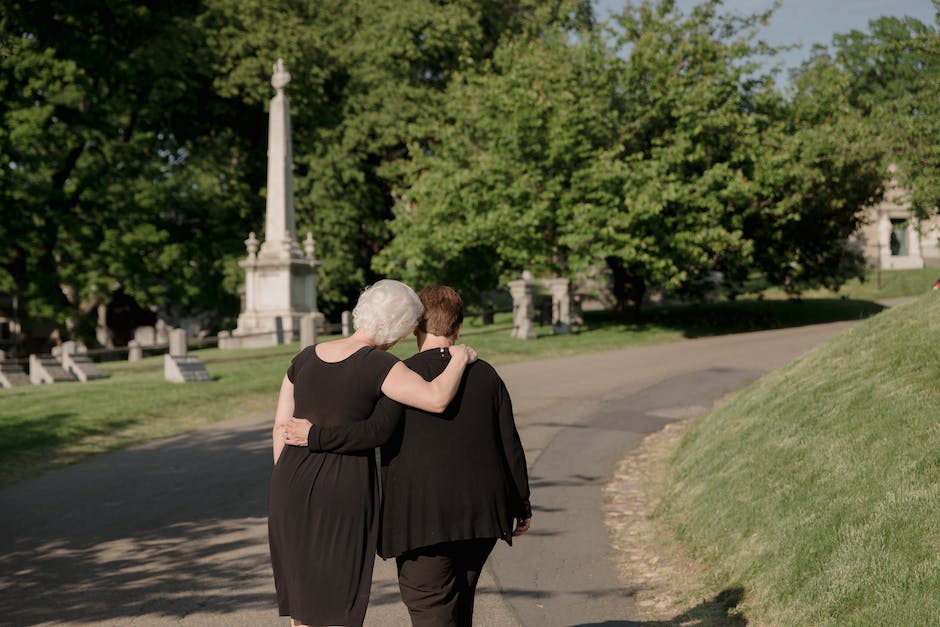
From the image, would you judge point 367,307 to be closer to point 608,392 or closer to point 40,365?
point 608,392

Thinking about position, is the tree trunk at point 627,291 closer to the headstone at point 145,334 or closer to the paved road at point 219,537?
the paved road at point 219,537

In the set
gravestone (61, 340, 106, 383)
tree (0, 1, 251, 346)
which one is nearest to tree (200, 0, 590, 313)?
tree (0, 1, 251, 346)

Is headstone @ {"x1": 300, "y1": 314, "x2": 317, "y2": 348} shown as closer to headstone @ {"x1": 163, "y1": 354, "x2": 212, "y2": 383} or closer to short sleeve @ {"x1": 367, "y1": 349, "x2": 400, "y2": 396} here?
headstone @ {"x1": 163, "y1": 354, "x2": 212, "y2": 383}

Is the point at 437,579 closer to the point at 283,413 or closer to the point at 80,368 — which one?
the point at 283,413

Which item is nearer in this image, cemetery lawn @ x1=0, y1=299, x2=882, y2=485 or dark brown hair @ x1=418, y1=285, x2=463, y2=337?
dark brown hair @ x1=418, y1=285, x2=463, y2=337

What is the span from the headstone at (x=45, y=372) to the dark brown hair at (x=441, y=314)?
64.2ft

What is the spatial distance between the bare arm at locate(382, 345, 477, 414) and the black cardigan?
75 mm

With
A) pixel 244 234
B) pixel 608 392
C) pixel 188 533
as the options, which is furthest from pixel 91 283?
pixel 188 533

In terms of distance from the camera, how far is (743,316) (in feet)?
117

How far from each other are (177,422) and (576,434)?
23.1 feet

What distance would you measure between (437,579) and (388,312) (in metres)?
1.22

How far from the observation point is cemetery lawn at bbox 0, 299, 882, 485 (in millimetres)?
13648

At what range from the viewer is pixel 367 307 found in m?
4.16

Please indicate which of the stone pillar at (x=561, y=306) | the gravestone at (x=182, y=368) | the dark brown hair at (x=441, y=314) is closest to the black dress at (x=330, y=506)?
the dark brown hair at (x=441, y=314)
